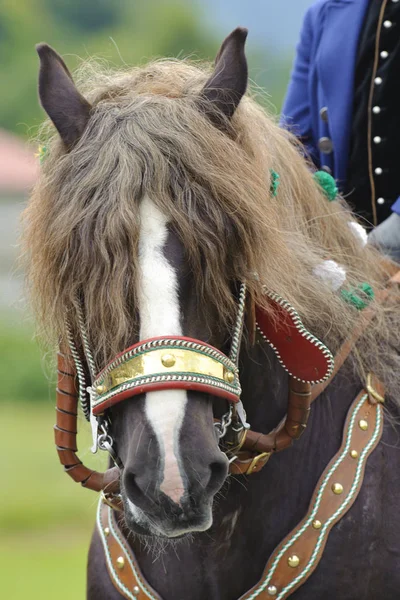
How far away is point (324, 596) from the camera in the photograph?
2820 mm

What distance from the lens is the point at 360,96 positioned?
384 centimetres

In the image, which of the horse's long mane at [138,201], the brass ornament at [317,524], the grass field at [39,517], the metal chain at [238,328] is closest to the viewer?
the horse's long mane at [138,201]

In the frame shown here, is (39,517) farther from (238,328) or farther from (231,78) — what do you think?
(231,78)

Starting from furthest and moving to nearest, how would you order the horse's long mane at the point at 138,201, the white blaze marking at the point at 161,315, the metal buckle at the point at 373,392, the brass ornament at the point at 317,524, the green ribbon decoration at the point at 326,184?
the green ribbon decoration at the point at 326,184
the metal buckle at the point at 373,392
the brass ornament at the point at 317,524
the horse's long mane at the point at 138,201
the white blaze marking at the point at 161,315

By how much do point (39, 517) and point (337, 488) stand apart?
8.74 metres

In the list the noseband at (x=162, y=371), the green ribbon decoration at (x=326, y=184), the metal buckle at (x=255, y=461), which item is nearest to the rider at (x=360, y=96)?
the green ribbon decoration at (x=326, y=184)

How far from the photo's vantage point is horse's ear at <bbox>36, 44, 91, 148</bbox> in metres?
2.54

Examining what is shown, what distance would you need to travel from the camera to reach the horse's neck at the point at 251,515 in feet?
9.34

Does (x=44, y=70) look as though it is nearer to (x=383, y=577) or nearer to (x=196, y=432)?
(x=196, y=432)

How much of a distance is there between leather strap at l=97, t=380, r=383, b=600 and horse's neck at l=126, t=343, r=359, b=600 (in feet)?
0.11

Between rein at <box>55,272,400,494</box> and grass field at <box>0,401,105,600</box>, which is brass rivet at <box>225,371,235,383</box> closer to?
rein at <box>55,272,400,494</box>

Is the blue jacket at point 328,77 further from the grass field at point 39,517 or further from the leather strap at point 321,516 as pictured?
the grass field at point 39,517

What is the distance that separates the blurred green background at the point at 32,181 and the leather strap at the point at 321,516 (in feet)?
2.24

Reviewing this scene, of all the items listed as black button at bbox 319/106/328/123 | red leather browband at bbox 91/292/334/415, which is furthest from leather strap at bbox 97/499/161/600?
black button at bbox 319/106/328/123
